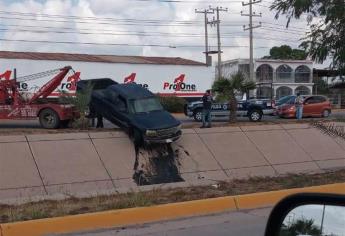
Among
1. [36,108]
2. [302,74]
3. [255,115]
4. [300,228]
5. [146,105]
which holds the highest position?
[300,228]

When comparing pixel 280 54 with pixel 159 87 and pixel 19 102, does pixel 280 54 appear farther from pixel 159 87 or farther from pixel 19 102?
pixel 19 102

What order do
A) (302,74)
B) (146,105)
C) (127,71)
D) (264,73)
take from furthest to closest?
1. (302,74)
2. (264,73)
3. (127,71)
4. (146,105)

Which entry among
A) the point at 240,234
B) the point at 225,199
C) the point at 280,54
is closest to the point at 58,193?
the point at 225,199

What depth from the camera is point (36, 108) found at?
68.7 feet

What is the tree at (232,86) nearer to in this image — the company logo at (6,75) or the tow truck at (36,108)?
the tow truck at (36,108)

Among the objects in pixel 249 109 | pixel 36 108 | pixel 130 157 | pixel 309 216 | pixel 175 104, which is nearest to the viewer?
pixel 309 216

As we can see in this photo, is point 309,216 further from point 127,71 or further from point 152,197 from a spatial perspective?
point 127,71

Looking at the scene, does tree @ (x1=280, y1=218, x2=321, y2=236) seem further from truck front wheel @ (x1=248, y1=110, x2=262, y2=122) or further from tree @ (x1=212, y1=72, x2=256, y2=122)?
truck front wheel @ (x1=248, y1=110, x2=262, y2=122)

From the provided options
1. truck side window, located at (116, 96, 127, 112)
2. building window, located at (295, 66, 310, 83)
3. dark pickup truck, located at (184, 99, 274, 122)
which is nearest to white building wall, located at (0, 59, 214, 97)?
dark pickup truck, located at (184, 99, 274, 122)

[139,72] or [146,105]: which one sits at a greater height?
[139,72]

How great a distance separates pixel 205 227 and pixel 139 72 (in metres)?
35.5

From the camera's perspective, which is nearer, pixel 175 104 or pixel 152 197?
pixel 152 197

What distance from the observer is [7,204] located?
10484 mm

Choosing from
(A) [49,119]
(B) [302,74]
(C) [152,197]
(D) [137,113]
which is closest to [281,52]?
(B) [302,74]
